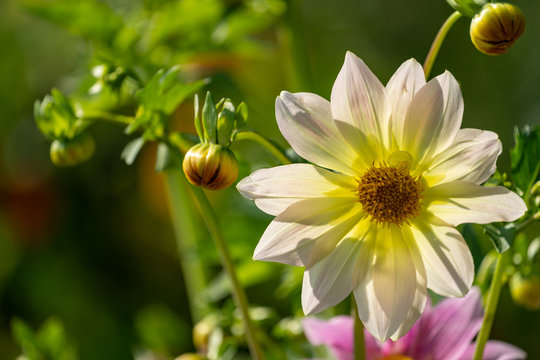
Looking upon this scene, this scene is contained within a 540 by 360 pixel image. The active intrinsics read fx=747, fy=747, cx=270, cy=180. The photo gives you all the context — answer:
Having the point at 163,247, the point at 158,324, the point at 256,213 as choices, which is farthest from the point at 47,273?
the point at 256,213

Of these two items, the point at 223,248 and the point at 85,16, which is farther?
the point at 85,16

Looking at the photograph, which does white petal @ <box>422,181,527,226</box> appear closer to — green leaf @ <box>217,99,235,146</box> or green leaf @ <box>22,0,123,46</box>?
green leaf @ <box>217,99,235,146</box>

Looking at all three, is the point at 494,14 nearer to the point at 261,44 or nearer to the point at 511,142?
the point at 261,44

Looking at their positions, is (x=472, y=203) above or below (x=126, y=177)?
above

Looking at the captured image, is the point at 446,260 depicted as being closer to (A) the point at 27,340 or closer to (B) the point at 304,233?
(B) the point at 304,233

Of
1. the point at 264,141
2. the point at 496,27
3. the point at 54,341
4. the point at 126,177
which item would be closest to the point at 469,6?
the point at 496,27
